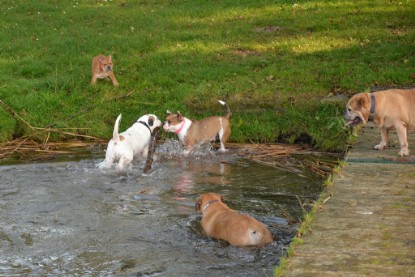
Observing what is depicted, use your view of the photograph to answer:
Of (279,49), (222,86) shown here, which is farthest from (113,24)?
(222,86)

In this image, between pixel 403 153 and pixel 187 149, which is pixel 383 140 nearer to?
pixel 403 153

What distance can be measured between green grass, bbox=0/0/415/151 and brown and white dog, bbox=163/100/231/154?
19.8 inches

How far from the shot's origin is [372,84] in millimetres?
14102

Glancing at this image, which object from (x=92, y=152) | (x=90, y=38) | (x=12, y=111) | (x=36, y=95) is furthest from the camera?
(x=90, y=38)

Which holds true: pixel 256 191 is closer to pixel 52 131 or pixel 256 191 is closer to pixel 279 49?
pixel 52 131

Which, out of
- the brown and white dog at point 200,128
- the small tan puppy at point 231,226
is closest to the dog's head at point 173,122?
the brown and white dog at point 200,128

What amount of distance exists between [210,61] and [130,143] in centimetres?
537

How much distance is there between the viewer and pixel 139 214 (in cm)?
927

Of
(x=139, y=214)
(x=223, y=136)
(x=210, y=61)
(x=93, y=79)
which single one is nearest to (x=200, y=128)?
(x=223, y=136)

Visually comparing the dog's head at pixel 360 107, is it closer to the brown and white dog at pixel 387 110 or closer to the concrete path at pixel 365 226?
the brown and white dog at pixel 387 110

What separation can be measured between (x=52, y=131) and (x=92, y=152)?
1023 mm

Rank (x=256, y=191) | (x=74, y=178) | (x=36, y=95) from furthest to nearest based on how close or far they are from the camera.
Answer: (x=36, y=95) → (x=74, y=178) → (x=256, y=191)

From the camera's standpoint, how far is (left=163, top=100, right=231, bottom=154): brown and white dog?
12.2 meters

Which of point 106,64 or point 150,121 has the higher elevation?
point 106,64
